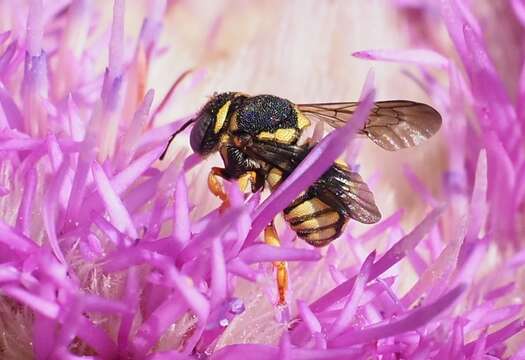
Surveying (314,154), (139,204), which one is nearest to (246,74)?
(139,204)

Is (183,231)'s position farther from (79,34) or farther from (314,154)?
(79,34)

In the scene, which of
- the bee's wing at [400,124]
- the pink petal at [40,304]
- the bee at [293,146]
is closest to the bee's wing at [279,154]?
the bee at [293,146]

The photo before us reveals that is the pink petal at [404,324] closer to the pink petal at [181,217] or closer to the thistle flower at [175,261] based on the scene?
the thistle flower at [175,261]

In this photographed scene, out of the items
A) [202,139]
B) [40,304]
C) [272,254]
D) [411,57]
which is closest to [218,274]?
[272,254]

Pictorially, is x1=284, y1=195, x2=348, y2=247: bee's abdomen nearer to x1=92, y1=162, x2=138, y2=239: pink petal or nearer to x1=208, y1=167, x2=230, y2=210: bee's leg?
x1=208, y1=167, x2=230, y2=210: bee's leg

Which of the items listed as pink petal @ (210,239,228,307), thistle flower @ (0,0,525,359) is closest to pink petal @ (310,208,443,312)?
thistle flower @ (0,0,525,359)

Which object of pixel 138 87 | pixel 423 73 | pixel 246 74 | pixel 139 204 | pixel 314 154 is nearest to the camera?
pixel 314 154
